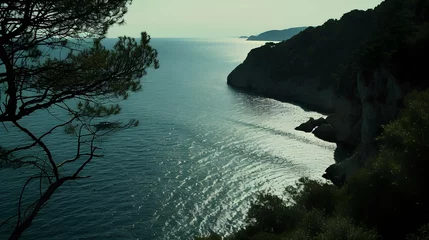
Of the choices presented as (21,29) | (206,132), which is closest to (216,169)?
(206,132)

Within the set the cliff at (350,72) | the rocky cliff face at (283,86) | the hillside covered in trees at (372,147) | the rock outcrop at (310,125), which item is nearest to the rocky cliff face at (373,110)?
the cliff at (350,72)

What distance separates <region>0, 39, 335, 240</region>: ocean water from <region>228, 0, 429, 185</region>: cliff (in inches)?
191

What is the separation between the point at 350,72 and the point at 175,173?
1259 inches

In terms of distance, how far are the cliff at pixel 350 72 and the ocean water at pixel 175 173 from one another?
484cm

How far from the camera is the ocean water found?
27062 millimetres

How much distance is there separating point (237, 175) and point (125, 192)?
12117mm

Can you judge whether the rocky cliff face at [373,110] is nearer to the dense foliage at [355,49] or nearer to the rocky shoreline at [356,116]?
the rocky shoreline at [356,116]

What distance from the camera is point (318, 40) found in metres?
91.7

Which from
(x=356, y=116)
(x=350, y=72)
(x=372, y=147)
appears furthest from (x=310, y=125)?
(x=372, y=147)

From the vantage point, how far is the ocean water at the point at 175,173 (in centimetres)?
2706

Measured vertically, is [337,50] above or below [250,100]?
above

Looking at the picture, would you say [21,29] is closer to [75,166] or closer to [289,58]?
[75,166]

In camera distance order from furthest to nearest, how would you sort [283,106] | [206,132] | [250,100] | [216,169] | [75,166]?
[250,100]
[283,106]
[206,132]
[216,169]
[75,166]

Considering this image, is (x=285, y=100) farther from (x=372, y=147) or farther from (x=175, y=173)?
(x=175, y=173)
